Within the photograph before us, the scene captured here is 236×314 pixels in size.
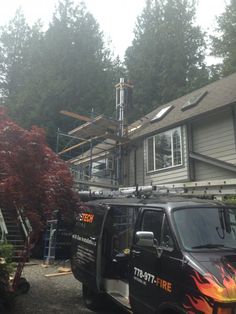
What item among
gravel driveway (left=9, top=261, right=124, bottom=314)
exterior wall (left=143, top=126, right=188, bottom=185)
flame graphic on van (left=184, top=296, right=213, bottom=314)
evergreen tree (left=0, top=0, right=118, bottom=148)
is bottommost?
gravel driveway (left=9, top=261, right=124, bottom=314)

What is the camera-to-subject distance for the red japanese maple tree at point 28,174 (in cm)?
755

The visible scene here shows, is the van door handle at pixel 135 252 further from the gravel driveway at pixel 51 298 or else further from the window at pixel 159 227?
the gravel driveway at pixel 51 298

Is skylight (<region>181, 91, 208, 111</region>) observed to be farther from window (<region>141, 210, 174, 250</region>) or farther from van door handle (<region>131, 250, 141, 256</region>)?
van door handle (<region>131, 250, 141, 256</region>)

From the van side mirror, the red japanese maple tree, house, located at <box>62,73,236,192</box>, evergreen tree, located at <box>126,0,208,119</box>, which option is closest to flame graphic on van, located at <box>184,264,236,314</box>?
the van side mirror

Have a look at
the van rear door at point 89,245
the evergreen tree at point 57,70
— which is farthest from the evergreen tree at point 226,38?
the van rear door at point 89,245

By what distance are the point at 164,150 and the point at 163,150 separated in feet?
0.23

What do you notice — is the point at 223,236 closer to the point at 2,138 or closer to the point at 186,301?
the point at 186,301

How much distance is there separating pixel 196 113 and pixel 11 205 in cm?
921

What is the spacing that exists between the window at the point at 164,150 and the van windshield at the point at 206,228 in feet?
34.9

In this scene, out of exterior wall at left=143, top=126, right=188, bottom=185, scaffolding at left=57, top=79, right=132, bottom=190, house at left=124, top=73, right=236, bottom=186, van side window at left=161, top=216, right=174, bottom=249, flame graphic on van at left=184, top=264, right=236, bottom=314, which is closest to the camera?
flame graphic on van at left=184, top=264, right=236, bottom=314

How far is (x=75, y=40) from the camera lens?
40.2 metres

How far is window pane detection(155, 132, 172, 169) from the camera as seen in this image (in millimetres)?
16953

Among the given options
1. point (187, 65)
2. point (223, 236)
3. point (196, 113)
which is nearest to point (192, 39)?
point (187, 65)

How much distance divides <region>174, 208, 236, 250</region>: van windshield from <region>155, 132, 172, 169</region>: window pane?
1109 centimetres
